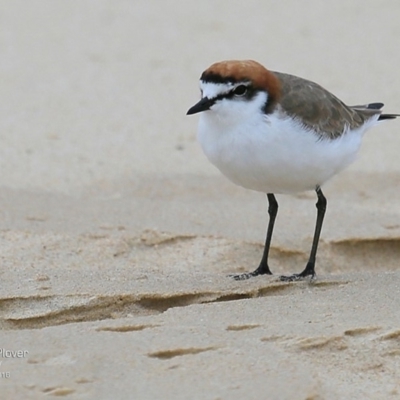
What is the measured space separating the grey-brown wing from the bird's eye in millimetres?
246

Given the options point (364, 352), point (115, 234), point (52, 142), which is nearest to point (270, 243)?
point (115, 234)

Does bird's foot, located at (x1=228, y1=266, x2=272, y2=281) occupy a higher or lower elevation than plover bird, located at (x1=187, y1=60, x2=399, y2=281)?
lower

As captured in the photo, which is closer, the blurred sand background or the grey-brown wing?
the blurred sand background

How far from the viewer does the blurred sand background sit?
3920 mm

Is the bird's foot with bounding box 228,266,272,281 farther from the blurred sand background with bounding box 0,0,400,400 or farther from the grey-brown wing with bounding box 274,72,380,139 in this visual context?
the grey-brown wing with bounding box 274,72,380,139

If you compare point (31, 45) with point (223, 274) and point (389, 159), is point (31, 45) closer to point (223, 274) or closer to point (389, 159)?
point (389, 159)

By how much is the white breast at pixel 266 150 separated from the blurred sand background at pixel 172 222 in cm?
59

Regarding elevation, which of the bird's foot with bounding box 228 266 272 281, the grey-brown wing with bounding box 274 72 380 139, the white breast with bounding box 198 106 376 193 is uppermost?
the grey-brown wing with bounding box 274 72 380 139

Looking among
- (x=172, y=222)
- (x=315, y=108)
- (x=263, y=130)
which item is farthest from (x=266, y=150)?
(x=172, y=222)

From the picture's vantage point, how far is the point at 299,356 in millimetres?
4016

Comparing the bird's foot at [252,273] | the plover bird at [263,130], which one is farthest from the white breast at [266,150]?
the bird's foot at [252,273]

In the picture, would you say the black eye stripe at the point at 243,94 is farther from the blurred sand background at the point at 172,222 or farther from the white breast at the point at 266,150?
the blurred sand background at the point at 172,222

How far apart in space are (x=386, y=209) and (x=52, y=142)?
9.09ft

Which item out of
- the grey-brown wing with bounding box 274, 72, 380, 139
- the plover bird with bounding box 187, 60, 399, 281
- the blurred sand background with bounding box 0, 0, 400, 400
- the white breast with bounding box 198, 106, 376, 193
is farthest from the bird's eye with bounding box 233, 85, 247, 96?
the blurred sand background with bounding box 0, 0, 400, 400
